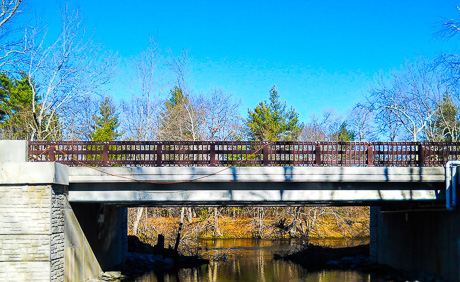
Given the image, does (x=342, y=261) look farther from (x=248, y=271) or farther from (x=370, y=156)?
(x=370, y=156)

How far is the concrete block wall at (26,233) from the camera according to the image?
13.2 m

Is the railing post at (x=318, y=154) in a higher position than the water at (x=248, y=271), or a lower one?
higher

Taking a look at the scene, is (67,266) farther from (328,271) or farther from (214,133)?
(214,133)

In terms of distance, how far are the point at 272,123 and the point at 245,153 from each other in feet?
108

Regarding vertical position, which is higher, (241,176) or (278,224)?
(241,176)

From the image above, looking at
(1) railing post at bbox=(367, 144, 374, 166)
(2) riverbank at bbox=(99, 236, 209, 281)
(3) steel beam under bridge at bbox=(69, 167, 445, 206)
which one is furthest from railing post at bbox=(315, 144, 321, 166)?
(2) riverbank at bbox=(99, 236, 209, 281)

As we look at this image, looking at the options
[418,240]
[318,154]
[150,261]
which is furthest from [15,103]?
[418,240]

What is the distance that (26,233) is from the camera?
43.7 ft

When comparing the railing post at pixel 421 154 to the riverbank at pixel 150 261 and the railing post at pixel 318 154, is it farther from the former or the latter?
the riverbank at pixel 150 261

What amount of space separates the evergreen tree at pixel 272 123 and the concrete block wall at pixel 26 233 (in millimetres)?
33636

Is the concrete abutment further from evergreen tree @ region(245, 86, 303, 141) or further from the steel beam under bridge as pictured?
evergreen tree @ region(245, 86, 303, 141)

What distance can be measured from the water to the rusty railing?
6379 mm

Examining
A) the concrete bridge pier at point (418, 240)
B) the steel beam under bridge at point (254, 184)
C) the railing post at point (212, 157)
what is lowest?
the concrete bridge pier at point (418, 240)

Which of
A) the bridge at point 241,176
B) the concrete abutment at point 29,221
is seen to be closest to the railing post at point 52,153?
the bridge at point 241,176
